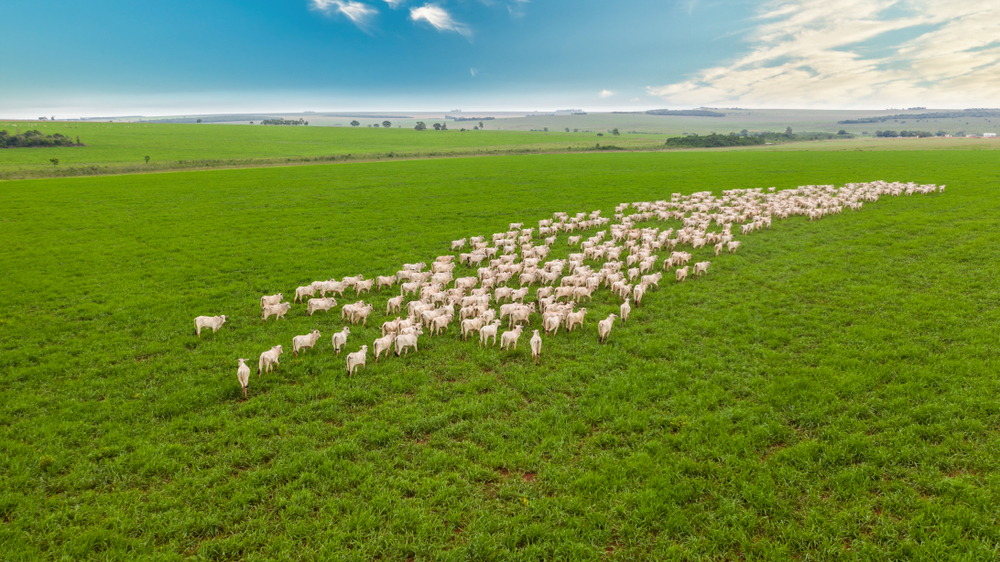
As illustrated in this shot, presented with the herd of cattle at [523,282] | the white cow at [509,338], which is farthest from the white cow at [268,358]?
the white cow at [509,338]

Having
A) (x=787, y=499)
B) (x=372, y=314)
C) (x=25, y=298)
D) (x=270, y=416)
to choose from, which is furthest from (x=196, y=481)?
(x=25, y=298)

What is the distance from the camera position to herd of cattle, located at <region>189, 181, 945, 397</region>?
13.0m

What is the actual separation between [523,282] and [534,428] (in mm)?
9351

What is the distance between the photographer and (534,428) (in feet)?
29.9

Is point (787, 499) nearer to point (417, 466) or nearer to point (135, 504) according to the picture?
point (417, 466)

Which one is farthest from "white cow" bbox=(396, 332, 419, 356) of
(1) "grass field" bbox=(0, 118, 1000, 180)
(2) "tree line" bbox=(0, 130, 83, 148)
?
(2) "tree line" bbox=(0, 130, 83, 148)

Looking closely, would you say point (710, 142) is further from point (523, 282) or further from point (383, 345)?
point (383, 345)

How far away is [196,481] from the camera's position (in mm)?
7672

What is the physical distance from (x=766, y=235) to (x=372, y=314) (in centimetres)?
2305

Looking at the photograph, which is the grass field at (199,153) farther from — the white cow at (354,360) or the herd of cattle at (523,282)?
the white cow at (354,360)

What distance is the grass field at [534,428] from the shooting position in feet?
21.6

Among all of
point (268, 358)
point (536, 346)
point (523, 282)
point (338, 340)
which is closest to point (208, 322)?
point (268, 358)

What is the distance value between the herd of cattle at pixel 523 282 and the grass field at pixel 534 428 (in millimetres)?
577

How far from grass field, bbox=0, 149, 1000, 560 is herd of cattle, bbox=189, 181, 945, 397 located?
577 mm
